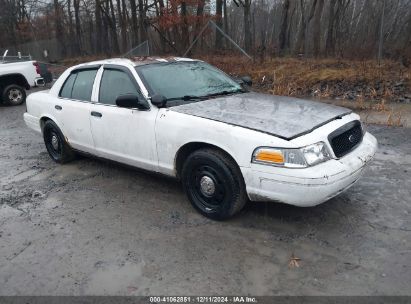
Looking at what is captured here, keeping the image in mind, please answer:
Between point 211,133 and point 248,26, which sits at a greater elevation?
point 248,26

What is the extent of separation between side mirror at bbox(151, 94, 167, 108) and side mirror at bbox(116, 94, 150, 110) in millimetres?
113

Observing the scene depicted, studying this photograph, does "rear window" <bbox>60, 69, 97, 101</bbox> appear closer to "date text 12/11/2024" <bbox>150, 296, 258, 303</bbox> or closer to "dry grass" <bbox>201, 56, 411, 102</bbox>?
"date text 12/11/2024" <bbox>150, 296, 258, 303</bbox>

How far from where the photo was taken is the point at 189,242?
3656 millimetres

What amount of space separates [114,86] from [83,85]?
73 cm

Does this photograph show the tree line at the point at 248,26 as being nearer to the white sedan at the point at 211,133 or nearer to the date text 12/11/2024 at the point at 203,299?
the white sedan at the point at 211,133

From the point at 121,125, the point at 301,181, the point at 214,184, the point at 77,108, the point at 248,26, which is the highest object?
the point at 248,26

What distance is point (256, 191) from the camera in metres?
3.57

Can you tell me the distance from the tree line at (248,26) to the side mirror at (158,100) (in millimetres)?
9066

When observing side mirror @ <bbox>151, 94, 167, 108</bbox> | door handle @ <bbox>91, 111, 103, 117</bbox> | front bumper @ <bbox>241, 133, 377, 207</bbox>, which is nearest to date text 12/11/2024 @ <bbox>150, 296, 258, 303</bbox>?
front bumper @ <bbox>241, 133, 377, 207</bbox>

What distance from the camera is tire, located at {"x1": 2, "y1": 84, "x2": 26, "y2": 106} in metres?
12.0

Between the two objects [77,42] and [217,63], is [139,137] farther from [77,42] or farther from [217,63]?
[77,42]

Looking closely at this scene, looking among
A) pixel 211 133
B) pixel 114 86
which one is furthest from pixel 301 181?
pixel 114 86

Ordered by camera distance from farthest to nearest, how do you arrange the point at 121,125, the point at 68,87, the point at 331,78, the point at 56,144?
1. the point at 331,78
2. the point at 56,144
3. the point at 68,87
4. the point at 121,125

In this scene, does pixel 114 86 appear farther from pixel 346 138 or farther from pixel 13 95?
pixel 13 95
